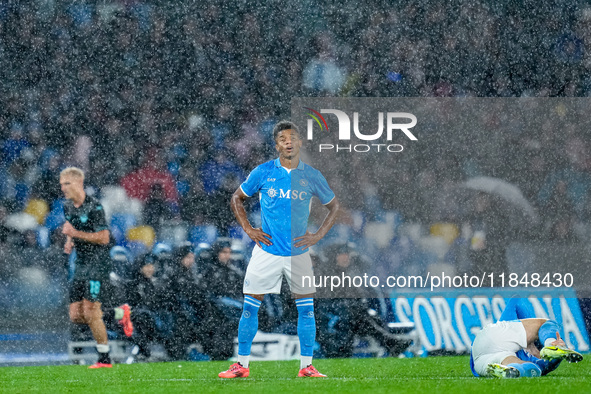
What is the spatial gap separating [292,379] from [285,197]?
130 cm

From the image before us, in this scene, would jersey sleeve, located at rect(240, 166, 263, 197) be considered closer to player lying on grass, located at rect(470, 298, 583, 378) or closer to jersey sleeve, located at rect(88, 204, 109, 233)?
jersey sleeve, located at rect(88, 204, 109, 233)

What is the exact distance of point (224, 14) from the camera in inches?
464

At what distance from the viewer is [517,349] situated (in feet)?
19.2

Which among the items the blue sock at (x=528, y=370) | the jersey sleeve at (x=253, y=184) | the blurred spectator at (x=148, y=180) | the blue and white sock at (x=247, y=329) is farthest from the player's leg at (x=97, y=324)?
the blue sock at (x=528, y=370)

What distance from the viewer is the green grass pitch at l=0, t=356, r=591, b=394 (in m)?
5.80

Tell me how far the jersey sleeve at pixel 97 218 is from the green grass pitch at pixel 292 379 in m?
1.14

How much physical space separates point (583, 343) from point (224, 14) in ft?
20.0

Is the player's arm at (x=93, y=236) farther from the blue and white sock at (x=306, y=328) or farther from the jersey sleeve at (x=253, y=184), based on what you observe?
the blue and white sock at (x=306, y=328)

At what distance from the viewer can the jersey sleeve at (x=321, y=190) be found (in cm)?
688

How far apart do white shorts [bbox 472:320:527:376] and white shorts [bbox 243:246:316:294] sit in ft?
4.25

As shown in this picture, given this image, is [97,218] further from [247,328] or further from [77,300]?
[247,328]

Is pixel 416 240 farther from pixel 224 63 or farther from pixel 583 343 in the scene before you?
pixel 224 63

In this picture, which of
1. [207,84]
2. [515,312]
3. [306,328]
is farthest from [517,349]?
[207,84]

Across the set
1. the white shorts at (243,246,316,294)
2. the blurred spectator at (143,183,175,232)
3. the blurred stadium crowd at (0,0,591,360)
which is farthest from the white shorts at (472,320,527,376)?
the blurred spectator at (143,183,175,232)
